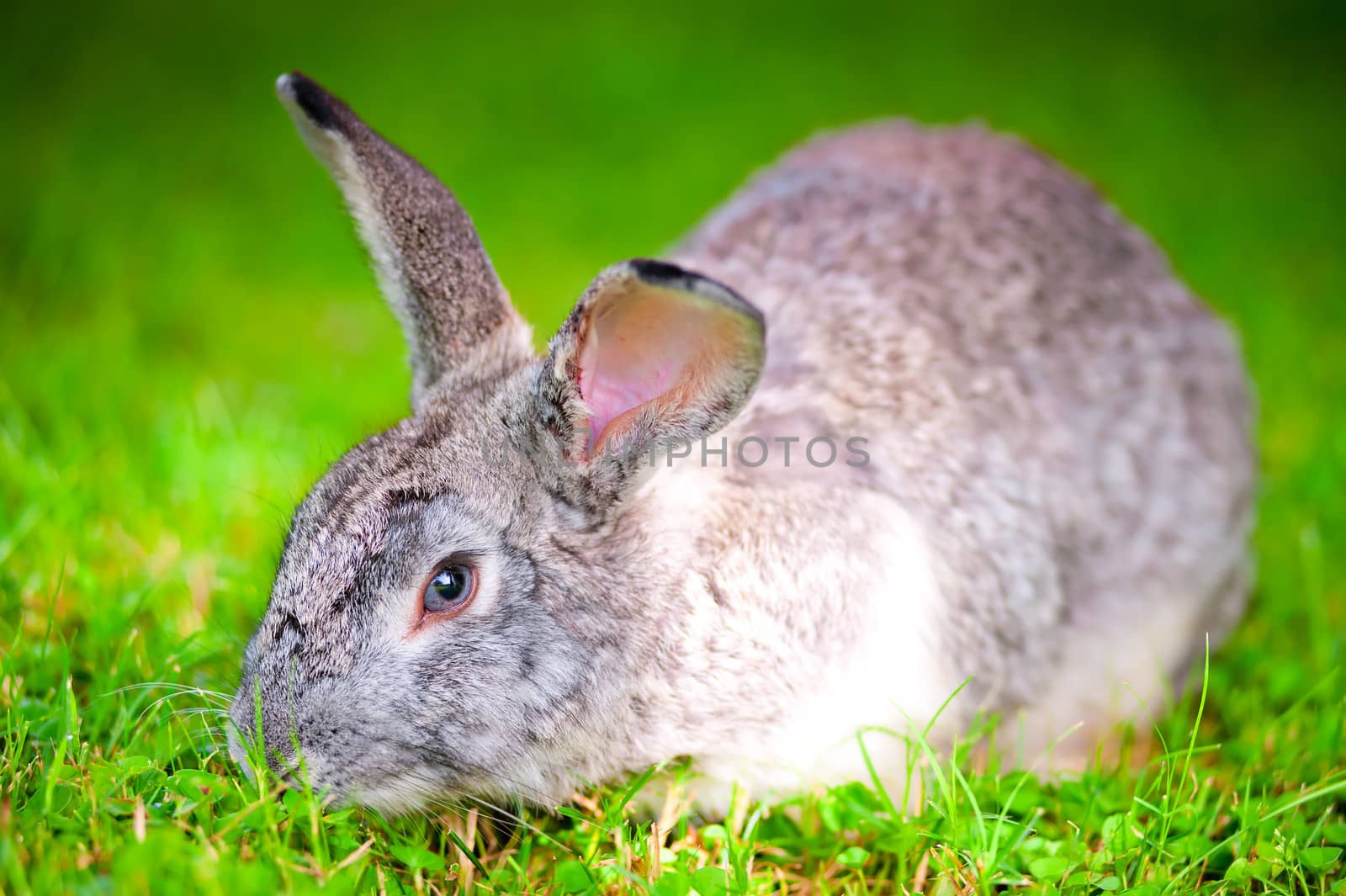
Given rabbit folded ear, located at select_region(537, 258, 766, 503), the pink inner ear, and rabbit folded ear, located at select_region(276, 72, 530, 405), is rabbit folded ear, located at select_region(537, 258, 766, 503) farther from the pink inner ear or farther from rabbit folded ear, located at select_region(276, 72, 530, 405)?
rabbit folded ear, located at select_region(276, 72, 530, 405)

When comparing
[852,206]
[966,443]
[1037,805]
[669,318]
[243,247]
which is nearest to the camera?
[669,318]

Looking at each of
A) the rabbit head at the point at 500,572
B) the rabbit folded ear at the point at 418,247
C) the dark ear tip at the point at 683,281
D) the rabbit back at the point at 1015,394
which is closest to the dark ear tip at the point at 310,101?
the rabbit folded ear at the point at 418,247

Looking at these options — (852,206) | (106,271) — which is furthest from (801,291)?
(106,271)

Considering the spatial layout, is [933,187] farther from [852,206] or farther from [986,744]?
[986,744]

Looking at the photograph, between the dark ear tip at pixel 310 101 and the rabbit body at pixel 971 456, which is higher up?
the dark ear tip at pixel 310 101

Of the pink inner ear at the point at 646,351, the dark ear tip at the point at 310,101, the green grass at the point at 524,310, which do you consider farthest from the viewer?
the dark ear tip at the point at 310,101

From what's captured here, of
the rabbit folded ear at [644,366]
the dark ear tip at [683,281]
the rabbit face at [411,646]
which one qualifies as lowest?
the rabbit face at [411,646]

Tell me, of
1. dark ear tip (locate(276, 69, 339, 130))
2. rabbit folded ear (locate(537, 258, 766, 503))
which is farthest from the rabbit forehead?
dark ear tip (locate(276, 69, 339, 130))

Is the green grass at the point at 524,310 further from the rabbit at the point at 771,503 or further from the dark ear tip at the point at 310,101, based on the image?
the dark ear tip at the point at 310,101
